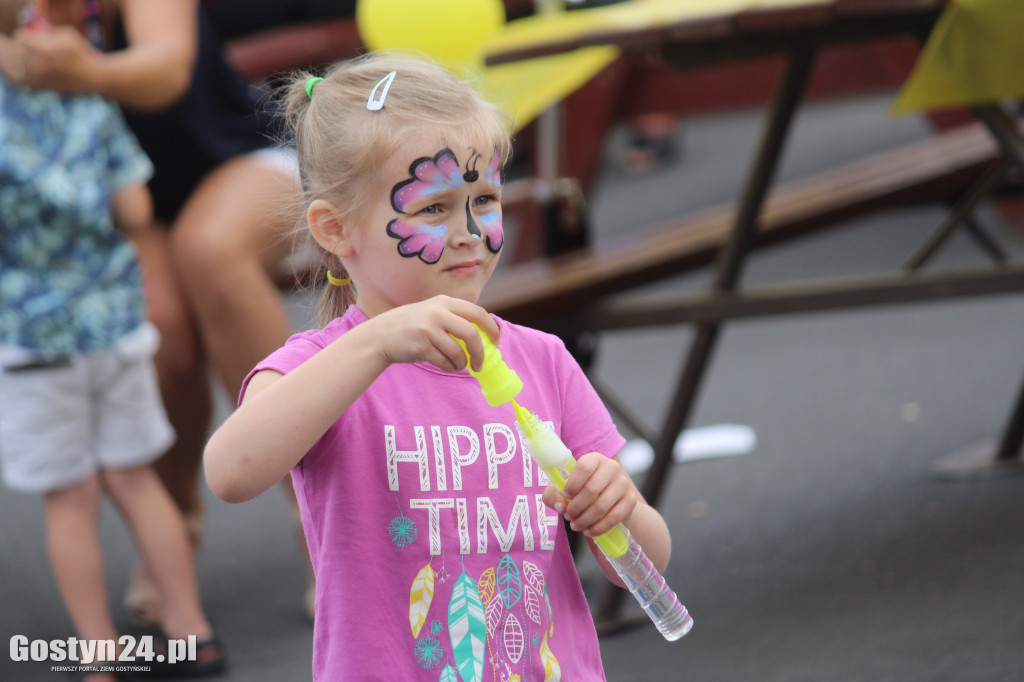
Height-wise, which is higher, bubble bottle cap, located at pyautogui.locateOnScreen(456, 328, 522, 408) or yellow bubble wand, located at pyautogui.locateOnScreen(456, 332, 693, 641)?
bubble bottle cap, located at pyautogui.locateOnScreen(456, 328, 522, 408)

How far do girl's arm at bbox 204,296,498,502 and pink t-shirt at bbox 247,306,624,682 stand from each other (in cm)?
6

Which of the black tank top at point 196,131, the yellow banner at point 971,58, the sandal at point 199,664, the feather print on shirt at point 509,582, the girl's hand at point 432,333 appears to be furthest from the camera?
the black tank top at point 196,131

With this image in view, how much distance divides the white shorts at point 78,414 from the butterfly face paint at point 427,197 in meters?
1.21

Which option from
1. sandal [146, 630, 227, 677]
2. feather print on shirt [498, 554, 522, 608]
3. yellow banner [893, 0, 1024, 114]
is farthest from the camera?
sandal [146, 630, 227, 677]

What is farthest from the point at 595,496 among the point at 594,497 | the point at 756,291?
the point at 756,291

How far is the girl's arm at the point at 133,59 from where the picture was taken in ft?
6.57

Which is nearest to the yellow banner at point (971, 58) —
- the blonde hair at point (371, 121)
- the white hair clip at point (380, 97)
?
the blonde hair at point (371, 121)

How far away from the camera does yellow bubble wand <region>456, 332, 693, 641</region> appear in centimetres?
97

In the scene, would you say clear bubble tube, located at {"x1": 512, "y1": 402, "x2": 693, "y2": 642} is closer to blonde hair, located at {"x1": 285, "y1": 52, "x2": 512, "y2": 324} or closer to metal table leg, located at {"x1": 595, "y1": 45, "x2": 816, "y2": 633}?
blonde hair, located at {"x1": 285, "y1": 52, "x2": 512, "y2": 324}

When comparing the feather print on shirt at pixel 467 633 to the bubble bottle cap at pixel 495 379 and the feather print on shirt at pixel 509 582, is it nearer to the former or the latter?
the feather print on shirt at pixel 509 582

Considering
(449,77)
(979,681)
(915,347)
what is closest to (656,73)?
(915,347)

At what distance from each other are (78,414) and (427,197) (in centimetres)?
127

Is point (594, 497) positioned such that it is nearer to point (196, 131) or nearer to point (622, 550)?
point (622, 550)

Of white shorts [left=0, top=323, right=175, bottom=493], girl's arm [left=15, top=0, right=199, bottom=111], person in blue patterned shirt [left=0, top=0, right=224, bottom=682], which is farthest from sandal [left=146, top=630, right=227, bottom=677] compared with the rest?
girl's arm [left=15, top=0, right=199, bottom=111]
